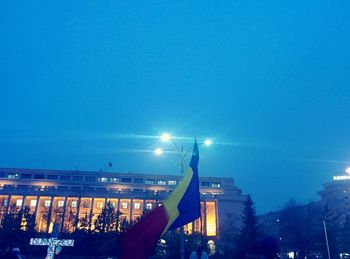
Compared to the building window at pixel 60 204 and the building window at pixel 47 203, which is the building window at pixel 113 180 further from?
the building window at pixel 47 203

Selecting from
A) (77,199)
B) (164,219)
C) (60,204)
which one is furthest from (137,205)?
(164,219)

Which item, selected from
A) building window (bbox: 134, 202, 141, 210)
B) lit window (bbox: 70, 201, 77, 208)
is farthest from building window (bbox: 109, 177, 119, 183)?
lit window (bbox: 70, 201, 77, 208)

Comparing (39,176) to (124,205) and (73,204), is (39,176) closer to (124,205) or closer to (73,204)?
(73,204)

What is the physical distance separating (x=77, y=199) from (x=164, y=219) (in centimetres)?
6418

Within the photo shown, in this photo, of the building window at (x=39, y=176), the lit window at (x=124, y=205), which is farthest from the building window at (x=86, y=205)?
the building window at (x=39, y=176)

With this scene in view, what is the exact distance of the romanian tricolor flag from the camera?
842cm

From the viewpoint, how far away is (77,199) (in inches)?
2739

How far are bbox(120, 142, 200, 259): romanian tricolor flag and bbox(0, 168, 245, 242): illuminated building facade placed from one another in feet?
175

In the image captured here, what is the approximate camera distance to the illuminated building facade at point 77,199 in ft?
222

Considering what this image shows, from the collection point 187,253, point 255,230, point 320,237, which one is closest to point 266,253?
point 187,253

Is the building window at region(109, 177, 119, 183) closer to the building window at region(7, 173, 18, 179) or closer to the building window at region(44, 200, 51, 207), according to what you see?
the building window at region(44, 200, 51, 207)

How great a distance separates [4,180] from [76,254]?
52458 millimetres

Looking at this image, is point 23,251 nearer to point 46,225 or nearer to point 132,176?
point 46,225

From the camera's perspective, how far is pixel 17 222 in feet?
133
